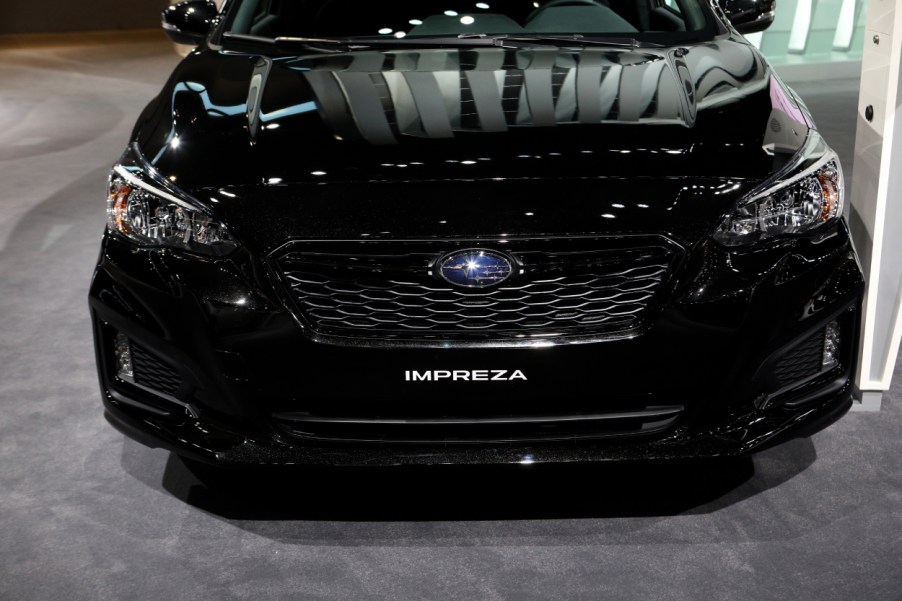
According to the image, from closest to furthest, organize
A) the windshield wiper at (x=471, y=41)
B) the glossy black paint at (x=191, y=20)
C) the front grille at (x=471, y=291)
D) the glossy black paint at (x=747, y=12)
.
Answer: the front grille at (x=471, y=291) → the windshield wiper at (x=471, y=41) → the glossy black paint at (x=747, y=12) → the glossy black paint at (x=191, y=20)

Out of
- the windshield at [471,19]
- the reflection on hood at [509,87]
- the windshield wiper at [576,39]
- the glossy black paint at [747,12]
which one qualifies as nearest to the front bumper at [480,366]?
the reflection on hood at [509,87]

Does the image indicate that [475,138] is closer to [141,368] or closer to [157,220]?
[157,220]

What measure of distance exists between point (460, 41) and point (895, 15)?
3.28ft

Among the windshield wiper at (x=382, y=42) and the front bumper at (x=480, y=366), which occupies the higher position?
the windshield wiper at (x=382, y=42)

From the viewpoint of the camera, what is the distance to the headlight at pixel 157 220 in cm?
199

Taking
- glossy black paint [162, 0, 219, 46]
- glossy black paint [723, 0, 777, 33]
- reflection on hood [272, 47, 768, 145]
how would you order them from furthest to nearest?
glossy black paint [162, 0, 219, 46] → glossy black paint [723, 0, 777, 33] → reflection on hood [272, 47, 768, 145]

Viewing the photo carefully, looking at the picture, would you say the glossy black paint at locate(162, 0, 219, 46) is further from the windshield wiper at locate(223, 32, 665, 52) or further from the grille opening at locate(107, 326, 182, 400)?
the grille opening at locate(107, 326, 182, 400)

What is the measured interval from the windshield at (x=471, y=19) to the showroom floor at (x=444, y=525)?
1.09 metres

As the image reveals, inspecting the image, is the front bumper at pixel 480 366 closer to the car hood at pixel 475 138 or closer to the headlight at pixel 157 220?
the headlight at pixel 157 220

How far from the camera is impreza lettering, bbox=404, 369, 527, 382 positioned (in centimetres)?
195

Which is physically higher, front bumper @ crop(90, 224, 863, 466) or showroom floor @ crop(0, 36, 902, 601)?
front bumper @ crop(90, 224, 863, 466)

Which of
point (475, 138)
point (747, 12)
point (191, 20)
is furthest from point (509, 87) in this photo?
point (191, 20)

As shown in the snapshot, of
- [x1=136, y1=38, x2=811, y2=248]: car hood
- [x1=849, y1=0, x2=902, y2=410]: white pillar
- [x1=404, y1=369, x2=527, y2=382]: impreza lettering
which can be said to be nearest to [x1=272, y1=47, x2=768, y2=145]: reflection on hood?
[x1=136, y1=38, x2=811, y2=248]: car hood

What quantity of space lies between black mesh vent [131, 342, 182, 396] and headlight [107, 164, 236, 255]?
220 millimetres
